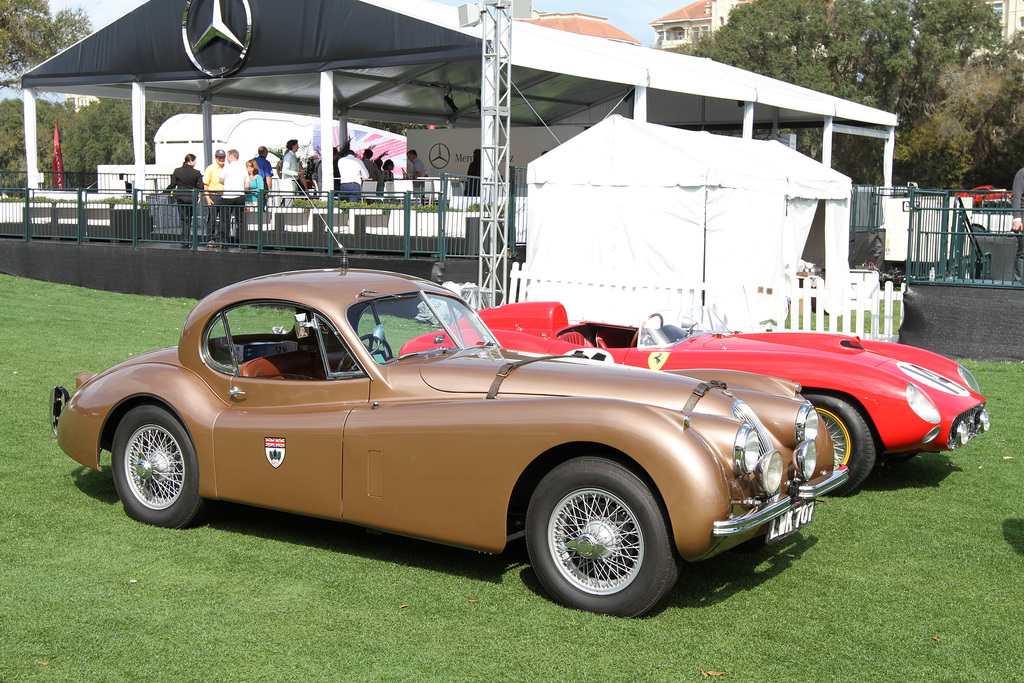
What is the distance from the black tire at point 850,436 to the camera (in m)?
6.30

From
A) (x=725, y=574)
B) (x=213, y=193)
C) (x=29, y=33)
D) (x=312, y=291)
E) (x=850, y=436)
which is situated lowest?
(x=725, y=574)

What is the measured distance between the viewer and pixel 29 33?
127 ft

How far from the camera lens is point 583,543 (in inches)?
167

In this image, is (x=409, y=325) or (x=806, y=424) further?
(x=409, y=325)

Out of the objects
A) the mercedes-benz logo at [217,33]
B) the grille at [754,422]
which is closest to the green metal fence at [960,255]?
the grille at [754,422]

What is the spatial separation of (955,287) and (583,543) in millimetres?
9619

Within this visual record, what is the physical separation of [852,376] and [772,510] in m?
2.38

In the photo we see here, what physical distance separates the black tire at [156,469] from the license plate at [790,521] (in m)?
3.14

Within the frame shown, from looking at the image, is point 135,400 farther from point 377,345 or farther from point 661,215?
point 661,215

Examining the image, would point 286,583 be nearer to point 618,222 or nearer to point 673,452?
point 673,452

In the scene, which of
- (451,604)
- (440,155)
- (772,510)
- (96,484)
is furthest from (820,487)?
(440,155)

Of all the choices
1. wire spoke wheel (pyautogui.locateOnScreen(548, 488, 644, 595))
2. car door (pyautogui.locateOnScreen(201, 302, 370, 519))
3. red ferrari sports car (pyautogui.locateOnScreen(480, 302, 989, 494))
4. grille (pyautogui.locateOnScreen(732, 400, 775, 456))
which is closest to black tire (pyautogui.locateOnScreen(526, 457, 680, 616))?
wire spoke wheel (pyautogui.locateOnScreen(548, 488, 644, 595))

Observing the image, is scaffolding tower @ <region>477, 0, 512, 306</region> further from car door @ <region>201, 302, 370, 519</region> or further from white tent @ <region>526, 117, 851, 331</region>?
car door @ <region>201, 302, 370, 519</region>

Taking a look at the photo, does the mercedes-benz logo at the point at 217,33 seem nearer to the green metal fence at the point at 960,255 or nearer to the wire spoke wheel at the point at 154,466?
the green metal fence at the point at 960,255
